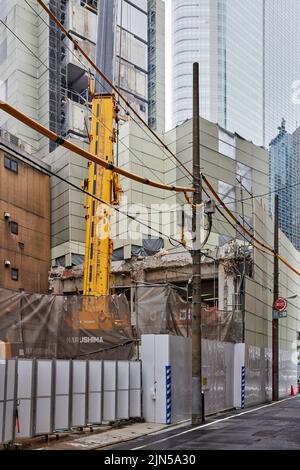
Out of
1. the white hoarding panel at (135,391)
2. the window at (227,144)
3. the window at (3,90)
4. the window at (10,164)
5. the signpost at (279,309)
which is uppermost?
the window at (3,90)

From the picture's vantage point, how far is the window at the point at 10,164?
171 feet

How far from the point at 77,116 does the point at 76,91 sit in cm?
748

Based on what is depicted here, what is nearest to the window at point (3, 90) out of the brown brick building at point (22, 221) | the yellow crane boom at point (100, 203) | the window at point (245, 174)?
the brown brick building at point (22, 221)

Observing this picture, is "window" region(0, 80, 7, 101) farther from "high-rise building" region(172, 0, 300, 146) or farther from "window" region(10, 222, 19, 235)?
"high-rise building" region(172, 0, 300, 146)

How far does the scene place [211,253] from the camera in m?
43.2

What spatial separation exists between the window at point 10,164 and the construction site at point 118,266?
0.28 metres

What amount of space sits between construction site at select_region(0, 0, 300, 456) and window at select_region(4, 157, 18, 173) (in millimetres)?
283

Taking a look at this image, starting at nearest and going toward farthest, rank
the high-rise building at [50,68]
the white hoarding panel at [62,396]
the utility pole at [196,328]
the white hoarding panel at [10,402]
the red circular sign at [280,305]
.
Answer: the white hoarding panel at [10,402]
the white hoarding panel at [62,396]
the utility pole at [196,328]
the red circular sign at [280,305]
the high-rise building at [50,68]

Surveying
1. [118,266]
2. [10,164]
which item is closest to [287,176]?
[118,266]

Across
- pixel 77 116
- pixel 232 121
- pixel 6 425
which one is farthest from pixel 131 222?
pixel 232 121

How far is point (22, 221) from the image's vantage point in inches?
2141

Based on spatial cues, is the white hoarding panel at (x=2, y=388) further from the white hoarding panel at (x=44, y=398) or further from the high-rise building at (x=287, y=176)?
the high-rise building at (x=287, y=176)

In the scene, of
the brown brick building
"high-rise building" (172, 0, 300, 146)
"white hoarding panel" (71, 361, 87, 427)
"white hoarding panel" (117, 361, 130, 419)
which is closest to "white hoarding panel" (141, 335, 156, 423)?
"white hoarding panel" (117, 361, 130, 419)
